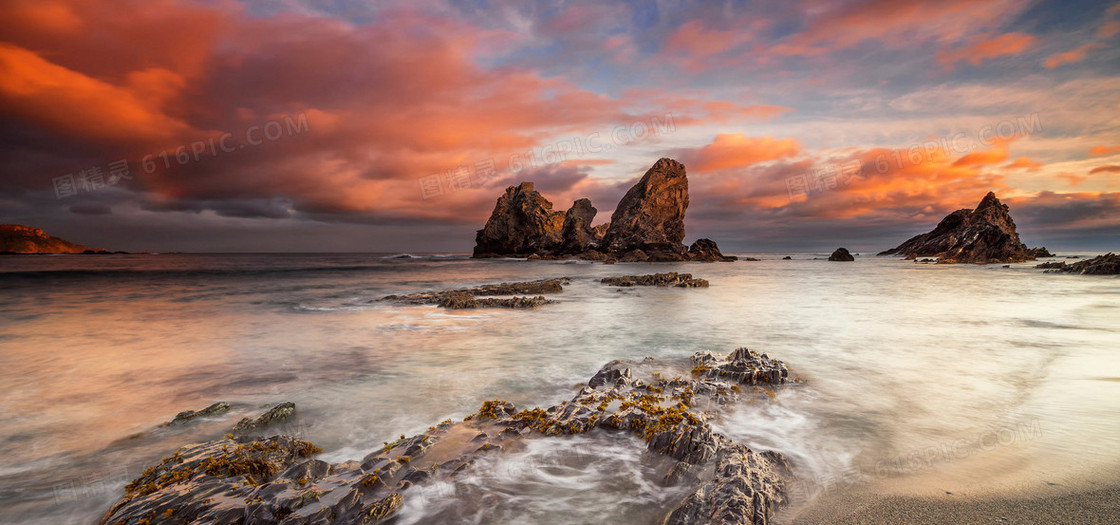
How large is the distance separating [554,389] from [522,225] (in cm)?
8446

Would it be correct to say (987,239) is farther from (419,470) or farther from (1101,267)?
(419,470)

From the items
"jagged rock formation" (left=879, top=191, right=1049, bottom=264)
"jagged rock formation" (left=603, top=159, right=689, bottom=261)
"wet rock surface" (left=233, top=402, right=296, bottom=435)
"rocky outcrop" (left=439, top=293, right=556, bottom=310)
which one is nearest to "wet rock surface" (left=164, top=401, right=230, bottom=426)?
"wet rock surface" (left=233, top=402, right=296, bottom=435)

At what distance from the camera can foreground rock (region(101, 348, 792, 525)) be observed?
3232 millimetres

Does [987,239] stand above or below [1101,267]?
above

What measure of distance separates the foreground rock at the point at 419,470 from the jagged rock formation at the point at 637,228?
59.9m

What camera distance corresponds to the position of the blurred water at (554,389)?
3.91m

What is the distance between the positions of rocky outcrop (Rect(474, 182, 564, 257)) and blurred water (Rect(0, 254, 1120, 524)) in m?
73.0

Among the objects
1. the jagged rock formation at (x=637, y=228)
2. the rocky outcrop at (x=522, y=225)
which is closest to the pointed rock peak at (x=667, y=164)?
the jagged rock formation at (x=637, y=228)

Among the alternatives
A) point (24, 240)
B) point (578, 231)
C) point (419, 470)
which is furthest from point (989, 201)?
point (24, 240)

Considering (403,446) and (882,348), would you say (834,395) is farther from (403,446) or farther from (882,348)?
(403,446)

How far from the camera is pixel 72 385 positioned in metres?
7.45

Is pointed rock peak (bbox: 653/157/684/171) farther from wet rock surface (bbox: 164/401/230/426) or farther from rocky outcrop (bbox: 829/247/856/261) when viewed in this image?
wet rock surface (bbox: 164/401/230/426)

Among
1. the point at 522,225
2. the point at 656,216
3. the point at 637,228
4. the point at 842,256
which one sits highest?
the point at 522,225

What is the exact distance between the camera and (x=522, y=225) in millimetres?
90562
